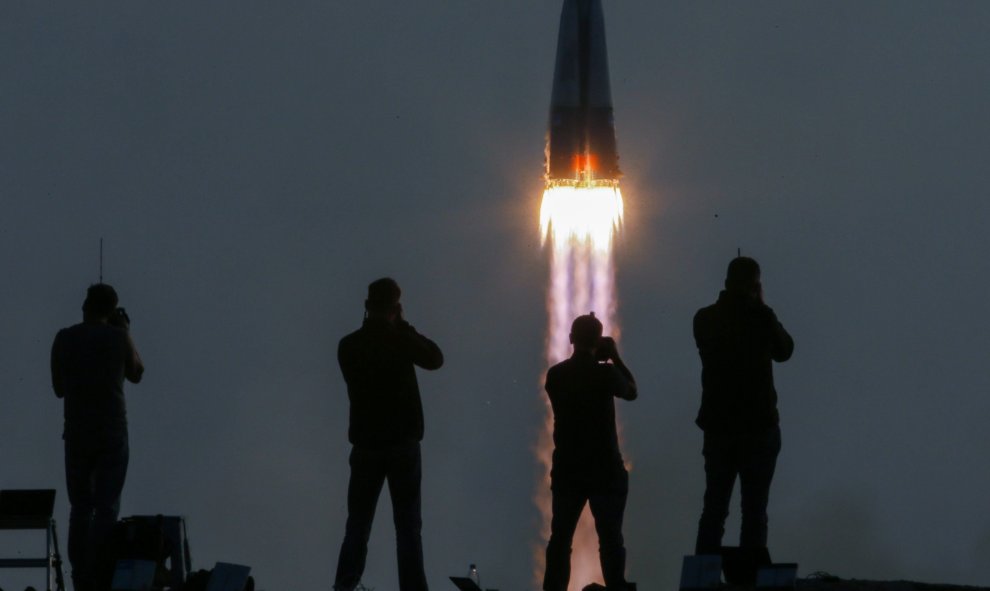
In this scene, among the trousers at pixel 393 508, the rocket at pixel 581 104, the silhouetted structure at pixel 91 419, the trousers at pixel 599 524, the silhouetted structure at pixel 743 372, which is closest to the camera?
the trousers at pixel 599 524

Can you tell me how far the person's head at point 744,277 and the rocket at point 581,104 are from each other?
67.7 feet

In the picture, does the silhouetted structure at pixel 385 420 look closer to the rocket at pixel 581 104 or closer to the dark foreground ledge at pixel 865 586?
the dark foreground ledge at pixel 865 586

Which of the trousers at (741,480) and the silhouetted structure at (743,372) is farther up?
the silhouetted structure at (743,372)

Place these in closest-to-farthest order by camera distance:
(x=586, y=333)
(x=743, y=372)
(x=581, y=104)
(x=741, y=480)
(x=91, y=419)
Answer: (x=586, y=333) → (x=91, y=419) → (x=743, y=372) → (x=741, y=480) → (x=581, y=104)

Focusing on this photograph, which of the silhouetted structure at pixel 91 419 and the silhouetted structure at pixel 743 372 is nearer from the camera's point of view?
the silhouetted structure at pixel 91 419

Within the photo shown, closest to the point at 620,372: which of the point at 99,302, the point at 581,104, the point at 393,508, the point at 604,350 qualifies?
the point at 604,350

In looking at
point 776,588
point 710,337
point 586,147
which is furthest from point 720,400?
point 586,147

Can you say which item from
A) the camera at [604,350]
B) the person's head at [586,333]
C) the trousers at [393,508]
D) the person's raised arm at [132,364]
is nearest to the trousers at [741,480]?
the camera at [604,350]

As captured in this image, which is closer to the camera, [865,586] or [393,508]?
[865,586]

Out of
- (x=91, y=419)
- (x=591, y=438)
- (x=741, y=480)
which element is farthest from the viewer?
(x=741, y=480)

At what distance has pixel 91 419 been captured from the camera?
61.2 ft

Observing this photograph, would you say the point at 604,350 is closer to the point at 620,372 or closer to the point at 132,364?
the point at 620,372

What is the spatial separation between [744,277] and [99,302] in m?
4.40

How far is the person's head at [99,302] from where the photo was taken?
18703 mm
